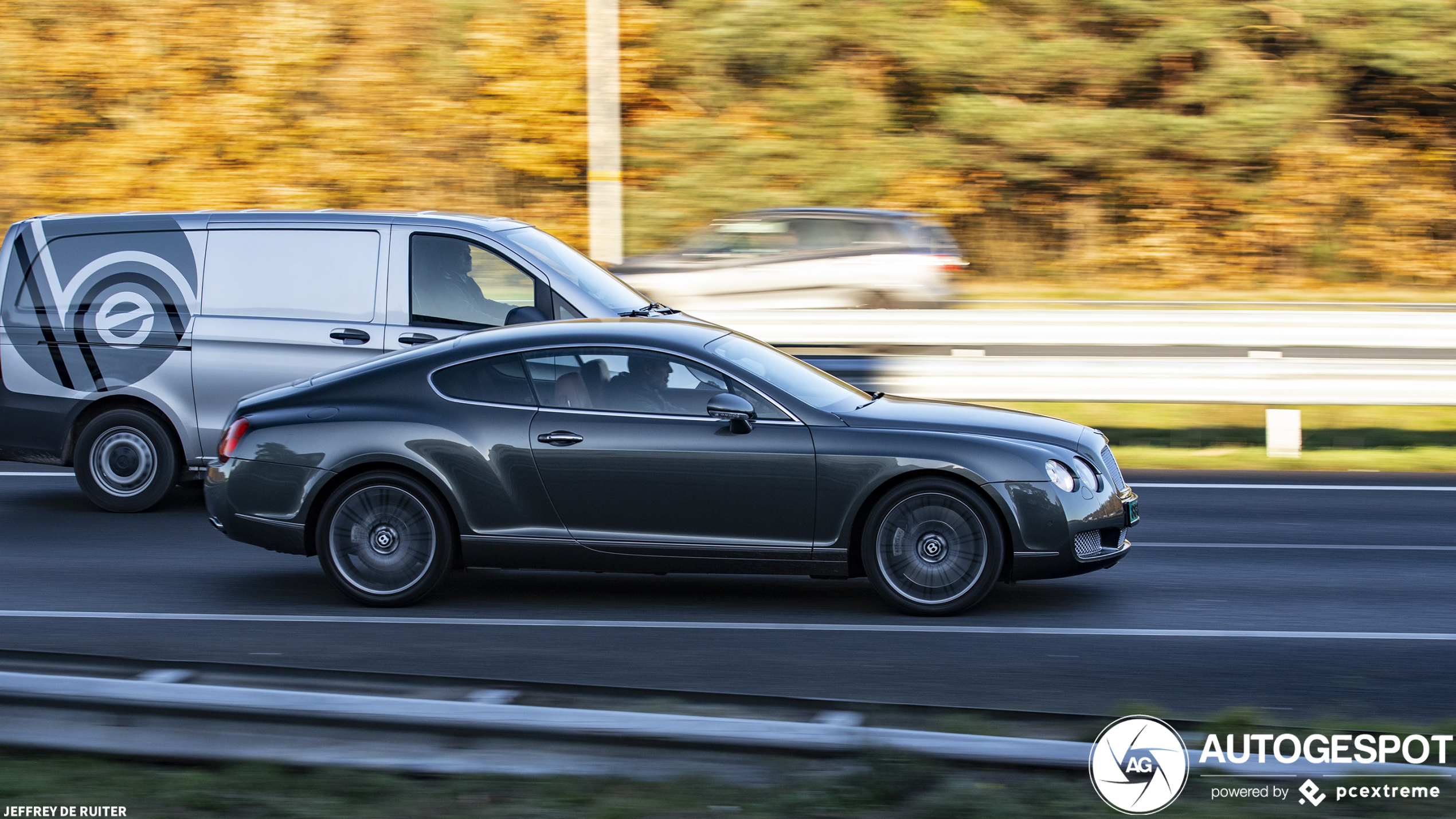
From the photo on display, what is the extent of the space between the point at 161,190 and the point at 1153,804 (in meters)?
27.2

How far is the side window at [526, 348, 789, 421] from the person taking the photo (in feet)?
22.8

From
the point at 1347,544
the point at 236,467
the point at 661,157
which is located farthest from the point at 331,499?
the point at 661,157

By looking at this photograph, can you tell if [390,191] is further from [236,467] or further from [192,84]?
[236,467]

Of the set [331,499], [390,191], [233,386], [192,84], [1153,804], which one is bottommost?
[1153,804]

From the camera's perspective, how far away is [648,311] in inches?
370

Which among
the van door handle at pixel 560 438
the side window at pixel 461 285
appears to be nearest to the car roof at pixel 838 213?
the side window at pixel 461 285

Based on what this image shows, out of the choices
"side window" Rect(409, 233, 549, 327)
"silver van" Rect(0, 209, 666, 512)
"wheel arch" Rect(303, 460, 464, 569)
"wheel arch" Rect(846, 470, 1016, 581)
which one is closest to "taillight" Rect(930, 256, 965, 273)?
"silver van" Rect(0, 209, 666, 512)

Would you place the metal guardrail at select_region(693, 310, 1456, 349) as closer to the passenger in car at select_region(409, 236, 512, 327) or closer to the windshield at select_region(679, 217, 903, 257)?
the passenger in car at select_region(409, 236, 512, 327)

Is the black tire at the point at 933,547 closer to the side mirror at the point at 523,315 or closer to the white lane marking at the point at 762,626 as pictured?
the white lane marking at the point at 762,626

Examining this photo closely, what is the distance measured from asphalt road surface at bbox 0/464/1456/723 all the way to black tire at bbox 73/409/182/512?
1.79 ft

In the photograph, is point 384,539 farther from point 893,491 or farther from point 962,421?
point 962,421

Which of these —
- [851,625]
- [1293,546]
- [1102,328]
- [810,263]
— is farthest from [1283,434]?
[810,263]

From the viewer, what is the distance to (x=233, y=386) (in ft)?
30.5

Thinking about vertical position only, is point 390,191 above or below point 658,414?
above
